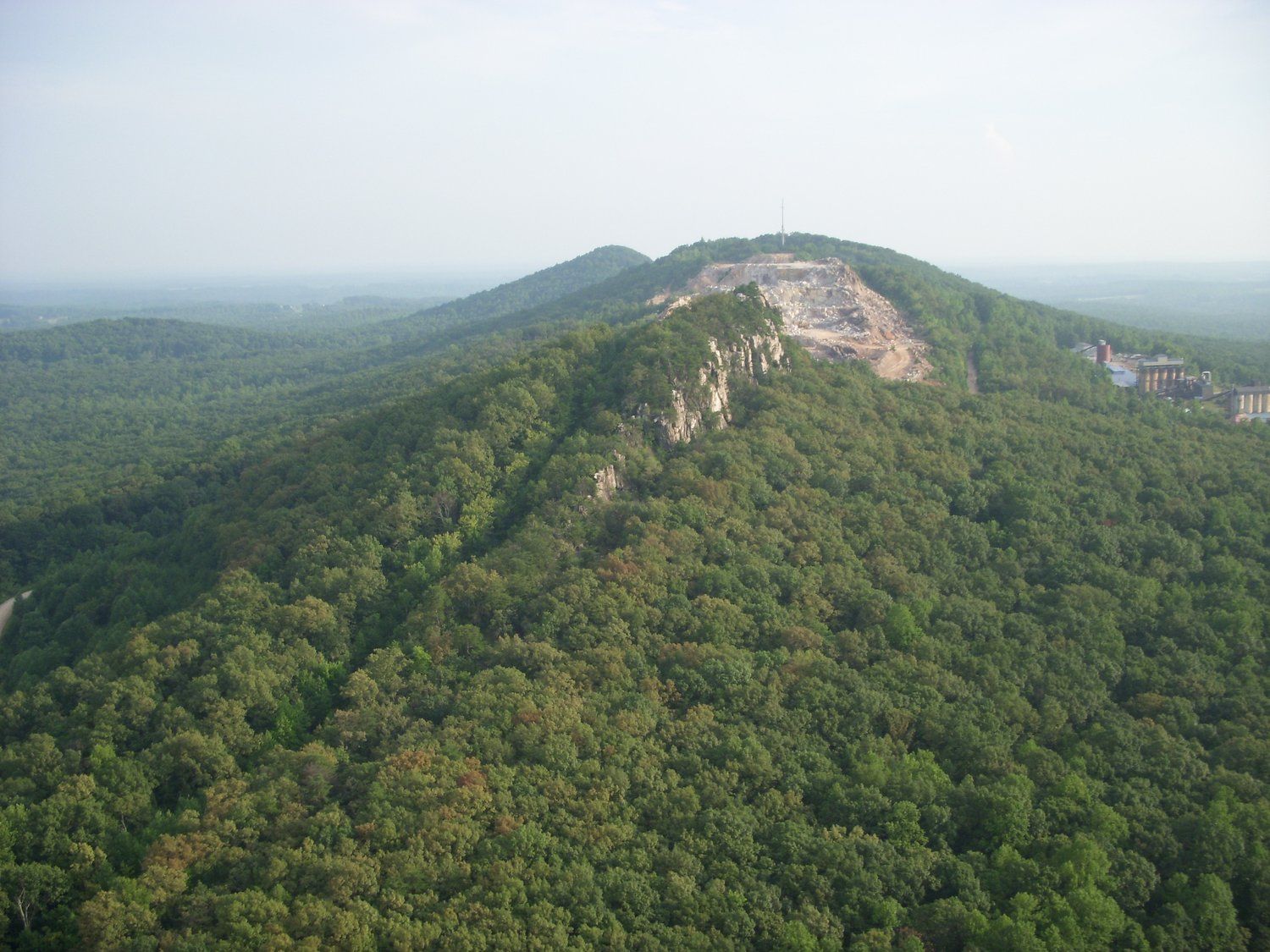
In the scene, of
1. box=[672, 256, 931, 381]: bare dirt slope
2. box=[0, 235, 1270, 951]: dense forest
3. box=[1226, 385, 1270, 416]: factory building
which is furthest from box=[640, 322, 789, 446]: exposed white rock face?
box=[1226, 385, 1270, 416]: factory building

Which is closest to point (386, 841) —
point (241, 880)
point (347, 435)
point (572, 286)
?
point (241, 880)

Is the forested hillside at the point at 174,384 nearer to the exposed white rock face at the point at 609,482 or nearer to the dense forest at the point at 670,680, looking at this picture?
the dense forest at the point at 670,680

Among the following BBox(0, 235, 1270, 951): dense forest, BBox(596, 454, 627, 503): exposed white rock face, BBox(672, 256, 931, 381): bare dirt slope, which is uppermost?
A: BBox(672, 256, 931, 381): bare dirt slope

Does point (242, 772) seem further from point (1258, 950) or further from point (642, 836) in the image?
point (1258, 950)

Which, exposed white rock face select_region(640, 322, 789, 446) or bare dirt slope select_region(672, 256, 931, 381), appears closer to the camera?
exposed white rock face select_region(640, 322, 789, 446)

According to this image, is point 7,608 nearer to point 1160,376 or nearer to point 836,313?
point 836,313

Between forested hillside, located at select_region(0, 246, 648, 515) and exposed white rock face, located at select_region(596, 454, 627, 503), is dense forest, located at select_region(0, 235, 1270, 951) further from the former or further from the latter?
forested hillside, located at select_region(0, 246, 648, 515)
